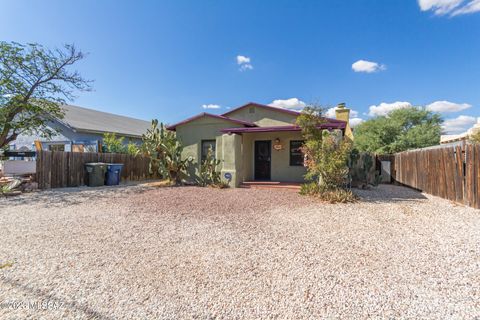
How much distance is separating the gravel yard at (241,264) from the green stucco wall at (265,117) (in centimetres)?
716

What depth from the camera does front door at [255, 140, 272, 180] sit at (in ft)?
41.5

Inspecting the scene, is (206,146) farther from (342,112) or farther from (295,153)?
(342,112)

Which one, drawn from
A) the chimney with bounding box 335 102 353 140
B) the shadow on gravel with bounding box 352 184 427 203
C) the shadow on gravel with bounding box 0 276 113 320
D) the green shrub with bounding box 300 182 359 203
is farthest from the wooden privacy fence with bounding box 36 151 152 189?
the chimney with bounding box 335 102 353 140

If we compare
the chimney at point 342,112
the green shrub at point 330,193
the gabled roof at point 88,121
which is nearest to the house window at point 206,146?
the green shrub at point 330,193

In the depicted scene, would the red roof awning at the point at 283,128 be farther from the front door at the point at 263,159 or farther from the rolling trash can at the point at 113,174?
the rolling trash can at the point at 113,174

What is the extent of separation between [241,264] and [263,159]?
9595mm

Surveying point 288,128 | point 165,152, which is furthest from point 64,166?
point 288,128

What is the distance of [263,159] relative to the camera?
12820 millimetres

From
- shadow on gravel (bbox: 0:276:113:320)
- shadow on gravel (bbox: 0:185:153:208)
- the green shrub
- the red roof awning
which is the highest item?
the red roof awning

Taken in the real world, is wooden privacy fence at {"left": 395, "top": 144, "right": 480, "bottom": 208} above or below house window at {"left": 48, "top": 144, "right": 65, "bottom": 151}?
below

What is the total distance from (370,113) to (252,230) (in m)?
32.3

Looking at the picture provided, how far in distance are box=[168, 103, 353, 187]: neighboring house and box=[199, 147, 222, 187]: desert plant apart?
16.7 inches

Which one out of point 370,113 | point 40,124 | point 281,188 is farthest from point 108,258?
point 370,113

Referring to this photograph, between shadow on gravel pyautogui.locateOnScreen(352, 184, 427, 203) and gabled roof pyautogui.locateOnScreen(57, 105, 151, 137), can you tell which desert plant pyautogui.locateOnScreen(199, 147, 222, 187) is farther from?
gabled roof pyautogui.locateOnScreen(57, 105, 151, 137)
